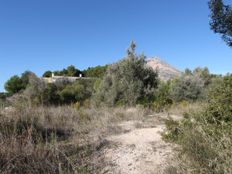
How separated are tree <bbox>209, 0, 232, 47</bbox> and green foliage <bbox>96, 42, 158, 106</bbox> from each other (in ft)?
17.5

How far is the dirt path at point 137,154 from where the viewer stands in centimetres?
327

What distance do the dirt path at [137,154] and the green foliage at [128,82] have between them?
22.2 ft

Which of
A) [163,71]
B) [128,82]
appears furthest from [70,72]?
[128,82]

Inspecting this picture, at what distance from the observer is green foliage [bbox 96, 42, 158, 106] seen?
12180 millimetres

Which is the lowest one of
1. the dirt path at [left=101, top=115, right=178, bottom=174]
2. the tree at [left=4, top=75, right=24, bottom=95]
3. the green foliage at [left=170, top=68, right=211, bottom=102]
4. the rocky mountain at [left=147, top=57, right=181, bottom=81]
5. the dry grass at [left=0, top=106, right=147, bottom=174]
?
the dirt path at [left=101, top=115, right=178, bottom=174]

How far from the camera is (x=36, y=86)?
19.4 m

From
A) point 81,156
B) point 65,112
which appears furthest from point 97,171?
point 65,112

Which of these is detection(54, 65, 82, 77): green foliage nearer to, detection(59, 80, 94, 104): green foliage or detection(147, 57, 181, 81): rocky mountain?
detection(147, 57, 181, 81): rocky mountain

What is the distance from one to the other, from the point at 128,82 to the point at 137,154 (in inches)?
343

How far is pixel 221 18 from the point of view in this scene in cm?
Result: 738

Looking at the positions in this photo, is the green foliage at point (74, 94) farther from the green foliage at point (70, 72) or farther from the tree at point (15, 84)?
the green foliage at point (70, 72)

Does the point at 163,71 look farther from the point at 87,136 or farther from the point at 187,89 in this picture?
the point at 87,136

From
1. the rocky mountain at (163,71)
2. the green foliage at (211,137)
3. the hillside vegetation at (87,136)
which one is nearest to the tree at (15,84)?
the rocky mountain at (163,71)

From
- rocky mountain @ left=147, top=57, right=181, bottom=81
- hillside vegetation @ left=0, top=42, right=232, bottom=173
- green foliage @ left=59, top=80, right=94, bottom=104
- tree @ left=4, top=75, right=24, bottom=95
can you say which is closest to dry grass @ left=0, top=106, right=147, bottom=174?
hillside vegetation @ left=0, top=42, right=232, bottom=173
